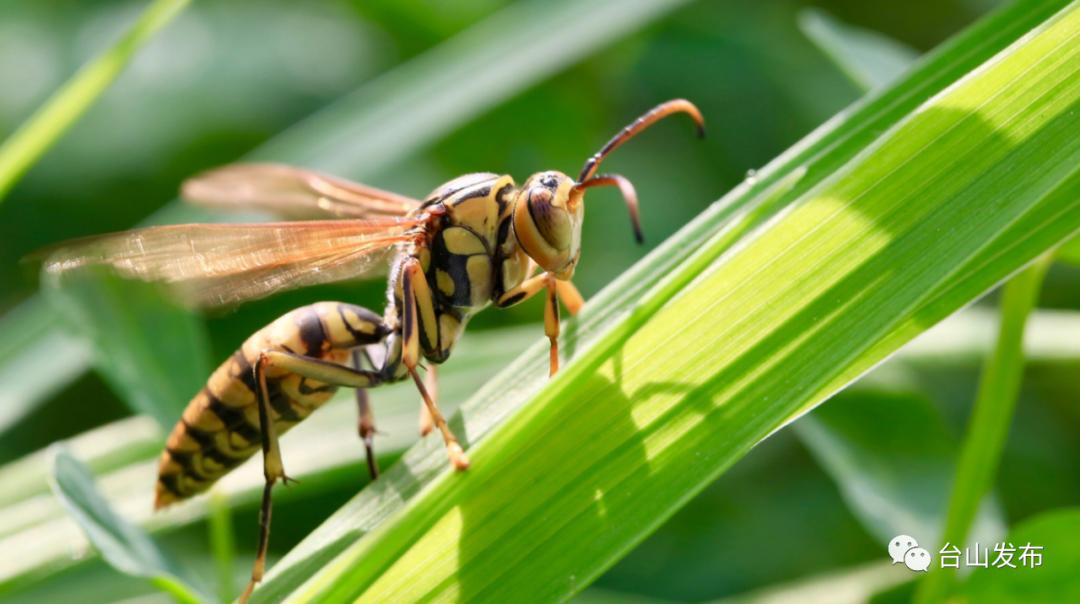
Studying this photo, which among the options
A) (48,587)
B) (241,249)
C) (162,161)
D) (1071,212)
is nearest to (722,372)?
(1071,212)

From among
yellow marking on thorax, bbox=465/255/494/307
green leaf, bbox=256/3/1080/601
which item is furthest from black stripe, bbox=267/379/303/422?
green leaf, bbox=256/3/1080/601

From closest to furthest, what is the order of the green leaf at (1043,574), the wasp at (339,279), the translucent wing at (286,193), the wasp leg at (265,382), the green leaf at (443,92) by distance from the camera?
1. the green leaf at (1043,574)
2. the wasp at (339,279)
3. the wasp leg at (265,382)
4. the translucent wing at (286,193)
5. the green leaf at (443,92)

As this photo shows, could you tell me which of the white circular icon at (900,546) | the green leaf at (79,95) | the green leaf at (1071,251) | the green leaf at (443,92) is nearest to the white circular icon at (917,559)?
the white circular icon at (900,546)

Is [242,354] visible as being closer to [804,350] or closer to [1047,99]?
[804,350]

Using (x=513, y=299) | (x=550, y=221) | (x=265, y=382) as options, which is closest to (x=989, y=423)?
(x=550, y=221)

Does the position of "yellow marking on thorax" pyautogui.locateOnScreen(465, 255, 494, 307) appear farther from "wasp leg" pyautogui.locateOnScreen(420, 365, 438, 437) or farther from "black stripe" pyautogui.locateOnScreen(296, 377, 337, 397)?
"black stripe" pyautogui.locateOnScreen(296, 377, 337, 397)

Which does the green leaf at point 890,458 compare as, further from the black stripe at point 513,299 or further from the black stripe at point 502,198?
the black stripe at point 502,198

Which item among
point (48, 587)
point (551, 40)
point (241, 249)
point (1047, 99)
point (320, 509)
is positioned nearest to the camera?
point (1047, 99)
